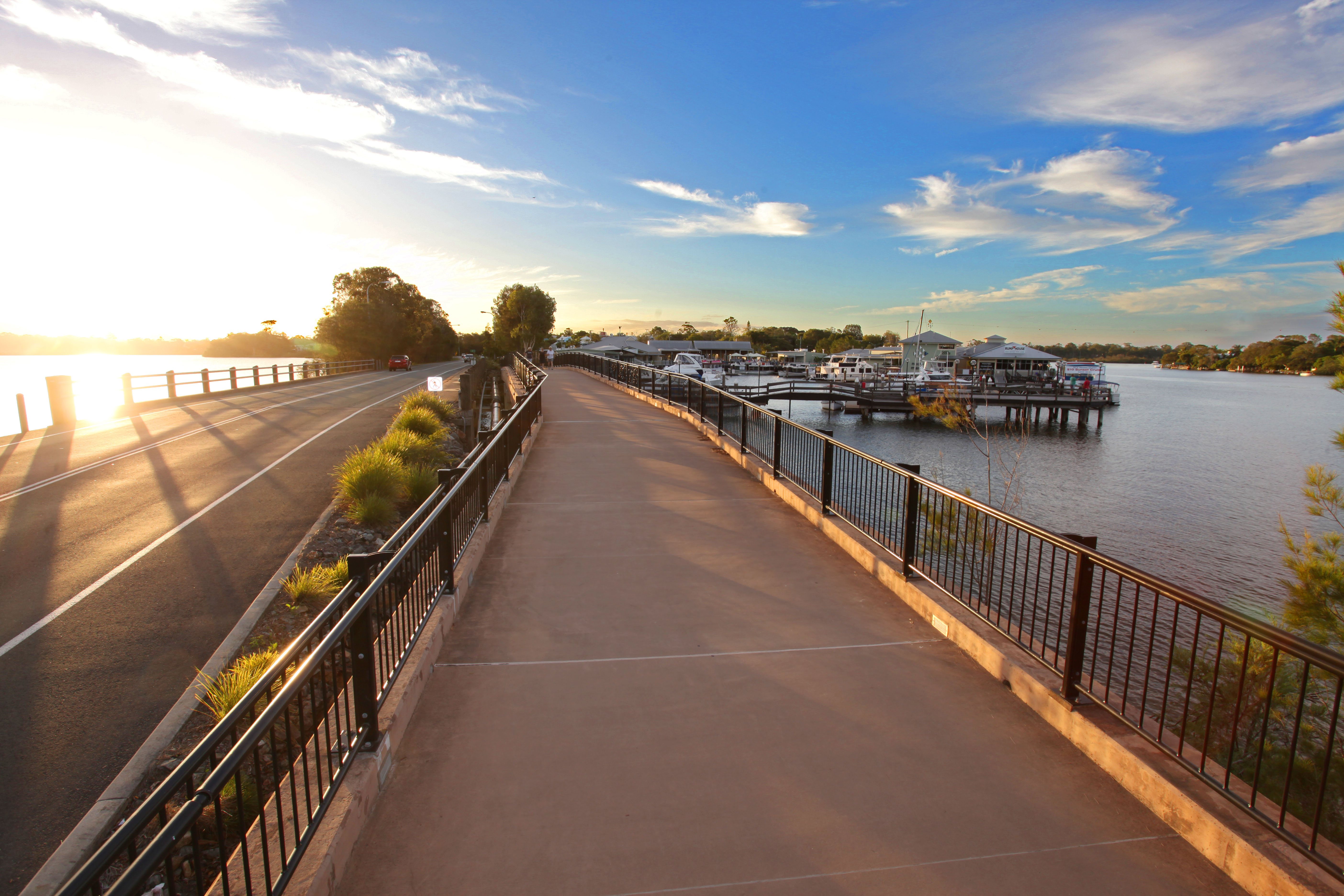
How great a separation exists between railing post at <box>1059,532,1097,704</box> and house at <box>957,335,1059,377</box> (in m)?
64.3

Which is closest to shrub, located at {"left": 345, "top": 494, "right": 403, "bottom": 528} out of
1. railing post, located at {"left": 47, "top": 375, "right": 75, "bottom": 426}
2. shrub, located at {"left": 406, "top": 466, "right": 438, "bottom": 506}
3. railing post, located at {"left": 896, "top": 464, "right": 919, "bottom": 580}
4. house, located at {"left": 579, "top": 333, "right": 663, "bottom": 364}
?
shrub, located at {"left": 406, "top": 466, "right": 438, "bottom": 506}

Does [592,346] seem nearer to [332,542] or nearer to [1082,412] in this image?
[1082,412]

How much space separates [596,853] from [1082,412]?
60.3 meters

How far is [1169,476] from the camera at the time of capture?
98.7 feet

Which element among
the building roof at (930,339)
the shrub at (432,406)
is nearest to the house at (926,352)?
the building roof at (930,339)

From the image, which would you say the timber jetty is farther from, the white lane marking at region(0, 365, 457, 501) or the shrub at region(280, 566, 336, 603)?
the shrub at region(280, 566, 336, 603)

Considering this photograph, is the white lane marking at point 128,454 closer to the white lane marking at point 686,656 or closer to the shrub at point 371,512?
the shrub at point 371,512

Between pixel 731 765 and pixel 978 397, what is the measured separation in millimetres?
59029

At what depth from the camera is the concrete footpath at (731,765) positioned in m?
2.93

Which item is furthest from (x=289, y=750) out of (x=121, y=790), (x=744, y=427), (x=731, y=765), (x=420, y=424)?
A: (x=420, y=424)

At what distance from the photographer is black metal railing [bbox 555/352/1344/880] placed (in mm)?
2926

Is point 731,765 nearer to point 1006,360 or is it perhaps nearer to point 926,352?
point 1006,360

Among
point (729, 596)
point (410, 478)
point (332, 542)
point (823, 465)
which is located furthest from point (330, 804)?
point (410, 478)

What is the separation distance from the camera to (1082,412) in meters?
53.4
